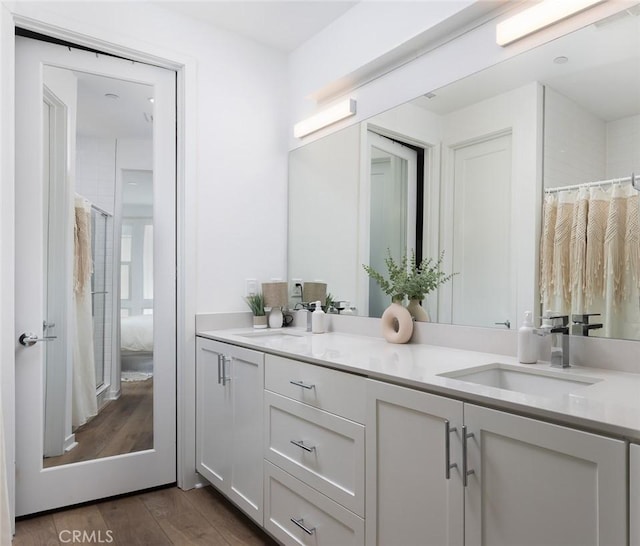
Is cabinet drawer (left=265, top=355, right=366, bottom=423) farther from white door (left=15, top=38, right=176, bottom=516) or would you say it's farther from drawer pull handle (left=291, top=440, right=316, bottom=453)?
white door (left=15, top=38, right=176, bottom=516)

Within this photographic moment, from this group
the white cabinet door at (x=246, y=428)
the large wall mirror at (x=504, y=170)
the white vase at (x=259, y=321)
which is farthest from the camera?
the white vase at (x=259, y=321)

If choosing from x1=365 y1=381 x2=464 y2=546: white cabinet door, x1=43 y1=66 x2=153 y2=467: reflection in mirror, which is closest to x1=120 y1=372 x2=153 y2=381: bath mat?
x1=43 y1=66 x2=153 y2=467: reflection in mirror

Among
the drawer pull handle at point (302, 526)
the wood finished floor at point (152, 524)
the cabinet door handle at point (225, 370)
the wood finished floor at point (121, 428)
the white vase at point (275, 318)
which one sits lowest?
the wood finished floor at point (152, 524)

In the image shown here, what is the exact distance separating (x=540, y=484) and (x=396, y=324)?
3.73ft

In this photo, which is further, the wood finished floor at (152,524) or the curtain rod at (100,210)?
the curtain rod at (100,210)

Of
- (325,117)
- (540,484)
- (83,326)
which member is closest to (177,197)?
(83,326)

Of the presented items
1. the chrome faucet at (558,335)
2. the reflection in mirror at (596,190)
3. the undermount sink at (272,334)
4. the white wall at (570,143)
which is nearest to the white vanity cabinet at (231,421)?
the undermount sink at (272,334)

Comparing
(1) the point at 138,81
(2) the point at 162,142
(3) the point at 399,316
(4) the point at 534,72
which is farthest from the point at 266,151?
(4) the point at 534,72

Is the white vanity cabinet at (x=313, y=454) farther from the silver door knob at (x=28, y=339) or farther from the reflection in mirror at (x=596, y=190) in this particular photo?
the silver door knob at (x=28, y=339)

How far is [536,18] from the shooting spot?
Answer: 162 centimetres

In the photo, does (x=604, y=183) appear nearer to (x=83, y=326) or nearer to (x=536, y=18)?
(x=536, y=18)

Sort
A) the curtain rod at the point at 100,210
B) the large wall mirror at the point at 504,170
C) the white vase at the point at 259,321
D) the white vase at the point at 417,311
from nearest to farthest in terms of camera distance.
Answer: the large wall mirror at the point at 504,170, the white vase at the point at 417,311, the curtain rod at the point at 100,210, the white vase at the point at 259,321

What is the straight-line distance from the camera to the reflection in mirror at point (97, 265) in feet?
7.32

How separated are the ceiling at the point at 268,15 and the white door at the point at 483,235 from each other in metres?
1.18
